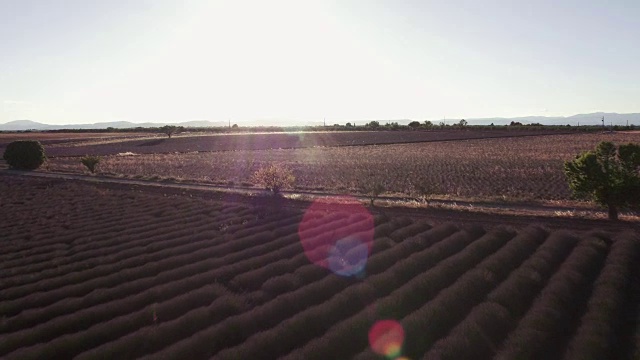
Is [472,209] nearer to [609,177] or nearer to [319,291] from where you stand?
[609,177]

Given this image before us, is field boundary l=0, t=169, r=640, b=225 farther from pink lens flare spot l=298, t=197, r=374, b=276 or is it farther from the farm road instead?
pink lens flare spot l=298, t=197, r=374, b=276

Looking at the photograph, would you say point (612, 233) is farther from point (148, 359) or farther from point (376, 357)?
point (148, 359)

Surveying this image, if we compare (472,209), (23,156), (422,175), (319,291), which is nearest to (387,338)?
(319,291)

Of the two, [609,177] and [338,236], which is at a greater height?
[609,177]

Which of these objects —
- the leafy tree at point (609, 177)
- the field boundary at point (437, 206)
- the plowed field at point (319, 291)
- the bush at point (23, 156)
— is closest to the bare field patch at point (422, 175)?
the bush at point (23, 156)

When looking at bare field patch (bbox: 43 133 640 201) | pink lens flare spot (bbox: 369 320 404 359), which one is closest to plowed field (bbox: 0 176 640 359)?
pink lens flare spot (bbox: 369 320 404 359)

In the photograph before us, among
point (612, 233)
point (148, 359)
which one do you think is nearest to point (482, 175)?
point (612, 233)

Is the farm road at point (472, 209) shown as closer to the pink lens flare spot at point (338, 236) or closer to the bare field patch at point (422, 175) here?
the bare field patch at point (422, 175)
